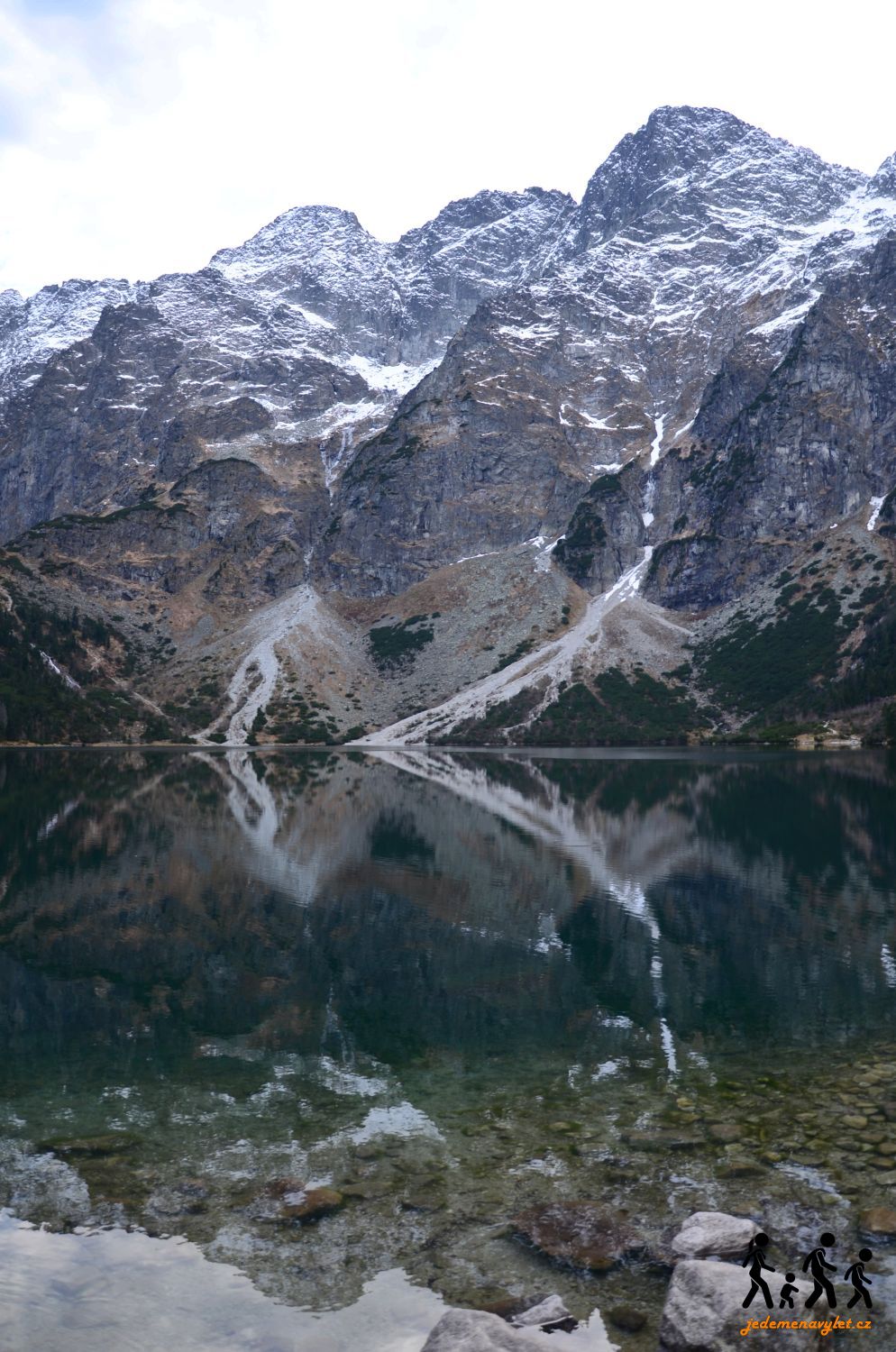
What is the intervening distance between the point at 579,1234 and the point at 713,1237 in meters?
2.28

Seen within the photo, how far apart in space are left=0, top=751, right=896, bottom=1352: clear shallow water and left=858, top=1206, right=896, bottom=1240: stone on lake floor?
0.60 ft

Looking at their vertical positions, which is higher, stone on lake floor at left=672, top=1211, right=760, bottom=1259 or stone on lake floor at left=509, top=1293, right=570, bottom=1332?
stone on lake floor at left=672, top=1211, right=760, bottom=1259

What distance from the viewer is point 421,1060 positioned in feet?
79.1

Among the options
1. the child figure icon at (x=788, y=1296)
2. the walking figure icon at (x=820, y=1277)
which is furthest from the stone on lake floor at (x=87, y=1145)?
the walking figure icon at (x=820, y=1277)

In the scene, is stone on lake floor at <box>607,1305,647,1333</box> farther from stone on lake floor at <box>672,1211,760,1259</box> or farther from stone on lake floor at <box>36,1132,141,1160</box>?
stone on lake floor at <box>36,1132,141,1160</box>

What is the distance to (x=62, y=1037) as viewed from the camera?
2559 cm

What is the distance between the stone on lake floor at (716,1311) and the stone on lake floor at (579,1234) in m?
1.78

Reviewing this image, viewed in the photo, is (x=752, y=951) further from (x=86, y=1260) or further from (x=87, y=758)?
(x=87, y=758)

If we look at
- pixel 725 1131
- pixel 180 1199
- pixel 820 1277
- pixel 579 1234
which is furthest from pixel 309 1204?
pixel 820 1277

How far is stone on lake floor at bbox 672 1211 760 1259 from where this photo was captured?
13.9m

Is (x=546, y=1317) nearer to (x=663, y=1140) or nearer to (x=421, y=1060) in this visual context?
(x=663, y=1140)

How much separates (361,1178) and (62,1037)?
488 inches

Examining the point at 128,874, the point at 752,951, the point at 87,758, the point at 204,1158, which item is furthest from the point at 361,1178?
the point at 87,758

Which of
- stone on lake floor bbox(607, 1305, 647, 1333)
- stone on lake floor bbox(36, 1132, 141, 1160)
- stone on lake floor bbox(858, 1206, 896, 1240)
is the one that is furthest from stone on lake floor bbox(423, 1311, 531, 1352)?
stone on lake floor bbox(36, 1132, 141, 1160)
